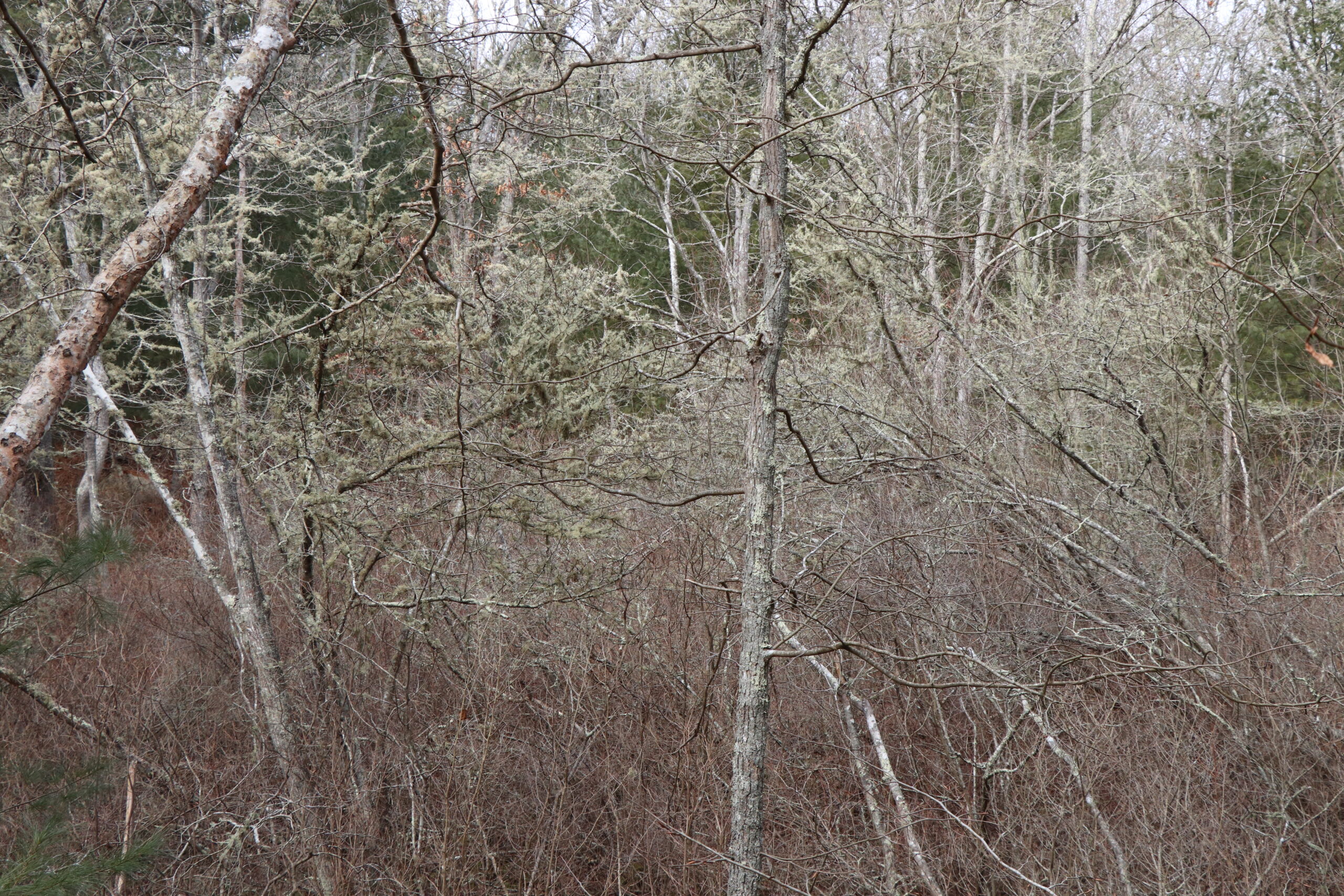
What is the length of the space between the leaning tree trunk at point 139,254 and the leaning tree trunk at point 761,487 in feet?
6.34

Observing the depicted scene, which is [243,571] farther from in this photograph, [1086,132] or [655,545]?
[1086,132]

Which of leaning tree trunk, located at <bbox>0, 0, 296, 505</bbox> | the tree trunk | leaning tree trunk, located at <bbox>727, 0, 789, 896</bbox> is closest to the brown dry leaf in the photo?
leaning tree trunk, located at <bbox>727, 0, 789, 896</bbox>

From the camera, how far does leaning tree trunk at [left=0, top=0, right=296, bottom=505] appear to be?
2488 mm

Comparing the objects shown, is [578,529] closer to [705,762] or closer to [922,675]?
[705,762]

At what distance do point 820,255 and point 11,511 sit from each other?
32.7 feet

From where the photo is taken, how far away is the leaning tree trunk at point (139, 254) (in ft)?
8.16

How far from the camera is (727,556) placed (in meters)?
5.57

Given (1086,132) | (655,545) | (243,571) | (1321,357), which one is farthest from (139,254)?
(1086,132)

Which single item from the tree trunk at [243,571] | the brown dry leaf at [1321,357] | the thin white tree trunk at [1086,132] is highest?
the thin white tree trunk at [1086,132]

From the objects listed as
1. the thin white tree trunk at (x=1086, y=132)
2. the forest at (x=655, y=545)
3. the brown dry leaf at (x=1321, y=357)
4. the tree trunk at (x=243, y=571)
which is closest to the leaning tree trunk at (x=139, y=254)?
the forest at (x=655, y=545)

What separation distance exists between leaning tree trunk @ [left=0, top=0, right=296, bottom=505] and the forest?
0.02m

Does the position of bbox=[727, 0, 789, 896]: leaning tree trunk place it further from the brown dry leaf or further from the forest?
the brown dry leaf

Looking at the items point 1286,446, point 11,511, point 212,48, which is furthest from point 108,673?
point 1286,446

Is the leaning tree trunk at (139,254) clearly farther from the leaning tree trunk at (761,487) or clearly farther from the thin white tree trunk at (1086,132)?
the thin white tree trunk at (1086,132)
